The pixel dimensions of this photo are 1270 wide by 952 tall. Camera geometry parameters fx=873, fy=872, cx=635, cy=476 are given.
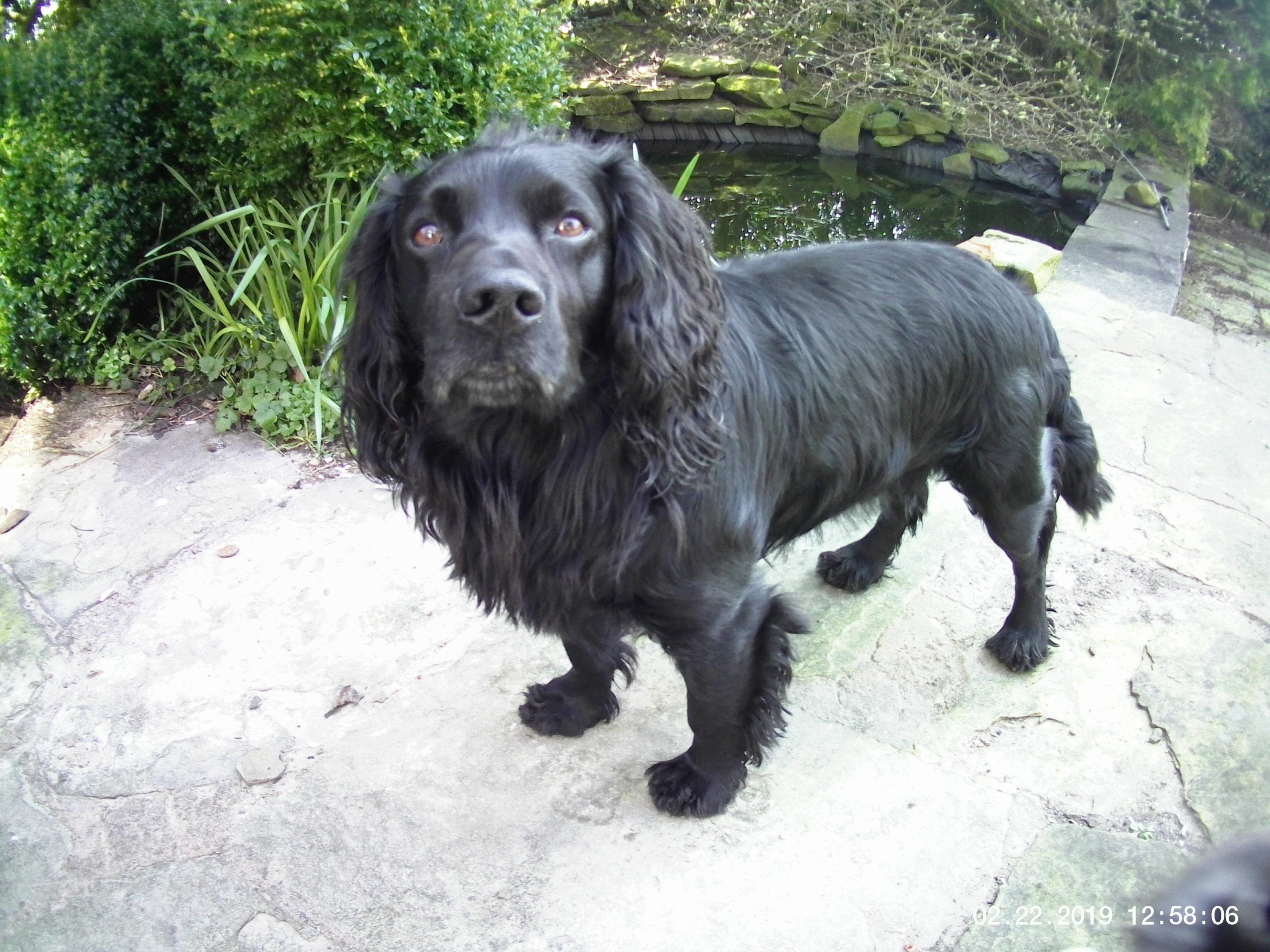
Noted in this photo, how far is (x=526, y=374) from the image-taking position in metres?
1.60

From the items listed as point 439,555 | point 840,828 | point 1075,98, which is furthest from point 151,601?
point 1075,98

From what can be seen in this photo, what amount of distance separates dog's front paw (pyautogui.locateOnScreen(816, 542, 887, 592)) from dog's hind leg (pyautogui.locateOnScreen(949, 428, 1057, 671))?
420 mm

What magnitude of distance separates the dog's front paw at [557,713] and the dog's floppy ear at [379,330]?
92 centimetres

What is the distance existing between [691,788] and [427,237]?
1.47 m

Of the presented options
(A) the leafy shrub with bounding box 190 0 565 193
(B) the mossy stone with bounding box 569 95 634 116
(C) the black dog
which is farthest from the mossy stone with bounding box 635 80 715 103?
(C) the black dog

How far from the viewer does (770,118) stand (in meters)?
8.97

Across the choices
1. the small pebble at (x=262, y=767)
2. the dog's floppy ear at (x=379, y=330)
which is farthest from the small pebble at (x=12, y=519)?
the dog's floppy ear at (x=379, y=330)

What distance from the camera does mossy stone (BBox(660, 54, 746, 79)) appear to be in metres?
9.19

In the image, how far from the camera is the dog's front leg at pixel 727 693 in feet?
6.71

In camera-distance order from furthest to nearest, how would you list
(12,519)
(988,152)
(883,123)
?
(883,123) → (988,152) → (12,519)

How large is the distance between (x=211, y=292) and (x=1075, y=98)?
25.3ft

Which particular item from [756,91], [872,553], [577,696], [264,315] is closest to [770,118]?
[756,91]

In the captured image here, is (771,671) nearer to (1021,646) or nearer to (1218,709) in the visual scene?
(1021,646)

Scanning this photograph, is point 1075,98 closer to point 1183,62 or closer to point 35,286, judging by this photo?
point 1183,62
